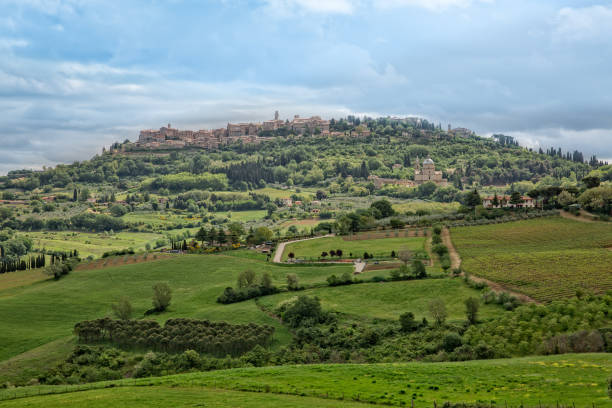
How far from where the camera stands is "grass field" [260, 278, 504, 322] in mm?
54094

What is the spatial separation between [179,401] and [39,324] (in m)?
41.2

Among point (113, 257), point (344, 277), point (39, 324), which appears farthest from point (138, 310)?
point (113, 257)

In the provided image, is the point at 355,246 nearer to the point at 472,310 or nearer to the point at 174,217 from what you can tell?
the point at 472,310

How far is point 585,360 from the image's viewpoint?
103ft

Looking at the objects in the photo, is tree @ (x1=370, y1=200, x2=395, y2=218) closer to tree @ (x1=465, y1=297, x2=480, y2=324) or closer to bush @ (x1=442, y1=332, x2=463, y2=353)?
tree @ (x1=465, y1=297, x2=480, y2=324)

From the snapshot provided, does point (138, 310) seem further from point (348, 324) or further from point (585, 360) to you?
point (585, 360)

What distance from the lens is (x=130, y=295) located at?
72438 mm

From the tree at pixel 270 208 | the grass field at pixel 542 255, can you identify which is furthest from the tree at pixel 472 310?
the tree at pixel 270 208

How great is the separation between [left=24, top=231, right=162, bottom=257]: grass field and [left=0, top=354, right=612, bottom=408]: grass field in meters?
97.4

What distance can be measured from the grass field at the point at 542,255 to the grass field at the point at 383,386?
24.2 metres

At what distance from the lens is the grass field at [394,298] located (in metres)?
54.1

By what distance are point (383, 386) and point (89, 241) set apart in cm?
12925

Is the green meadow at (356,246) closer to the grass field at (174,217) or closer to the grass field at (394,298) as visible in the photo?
the grass field at (394,298)

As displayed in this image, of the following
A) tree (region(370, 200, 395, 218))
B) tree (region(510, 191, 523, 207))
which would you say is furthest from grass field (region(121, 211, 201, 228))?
tree (region(510, 191, 523, 207))
